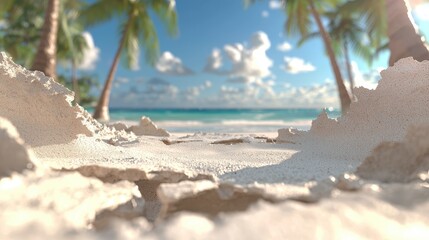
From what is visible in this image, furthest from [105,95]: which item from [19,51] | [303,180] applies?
[303,180]

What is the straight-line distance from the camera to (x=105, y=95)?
40.6 feet

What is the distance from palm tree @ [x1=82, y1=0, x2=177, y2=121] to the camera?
492 inches

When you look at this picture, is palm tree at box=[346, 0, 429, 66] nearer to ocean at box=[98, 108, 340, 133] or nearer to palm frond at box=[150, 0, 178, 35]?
ocean at box=[98, 108, 340, 133]

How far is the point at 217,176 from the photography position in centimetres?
173

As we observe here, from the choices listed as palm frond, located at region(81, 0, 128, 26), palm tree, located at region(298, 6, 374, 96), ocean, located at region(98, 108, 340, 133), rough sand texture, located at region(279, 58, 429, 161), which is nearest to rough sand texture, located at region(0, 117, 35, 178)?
rough sand texture, located at region(279, 58, 429, 161)

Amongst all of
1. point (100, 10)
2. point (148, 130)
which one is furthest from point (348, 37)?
point (148, 130)

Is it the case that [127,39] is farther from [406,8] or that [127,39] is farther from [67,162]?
[67,162]

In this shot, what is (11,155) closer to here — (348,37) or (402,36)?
(402,36)

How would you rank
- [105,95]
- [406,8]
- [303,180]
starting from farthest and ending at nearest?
[105,95] → [406,8] → [303,180]

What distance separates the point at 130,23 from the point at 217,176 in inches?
474

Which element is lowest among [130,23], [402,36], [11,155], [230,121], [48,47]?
[230,121]

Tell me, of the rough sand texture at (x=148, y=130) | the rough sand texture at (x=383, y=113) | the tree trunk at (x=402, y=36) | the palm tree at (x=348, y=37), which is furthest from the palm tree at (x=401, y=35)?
the palm tree at (x=348, y=37)

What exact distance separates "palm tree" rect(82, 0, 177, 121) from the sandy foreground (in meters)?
9.92

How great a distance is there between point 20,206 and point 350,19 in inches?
800
